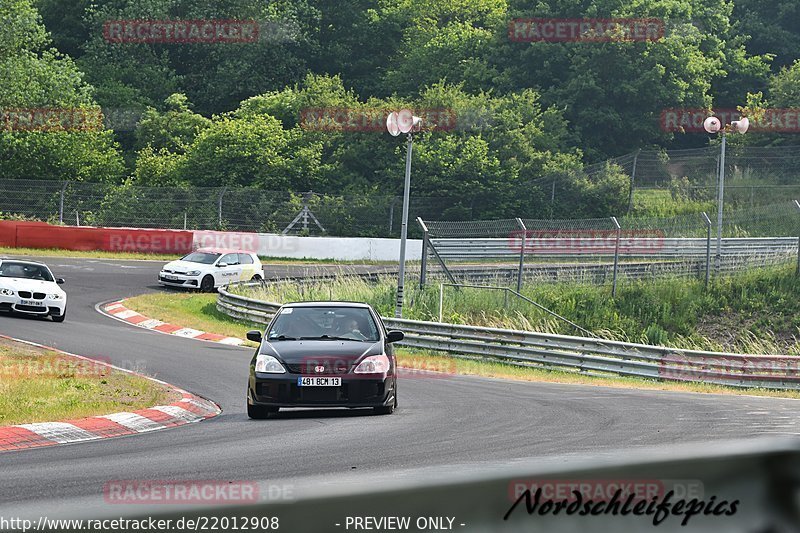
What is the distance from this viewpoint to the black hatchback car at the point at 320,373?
1236 cm

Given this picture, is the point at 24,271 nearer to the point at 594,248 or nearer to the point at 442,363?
the point at 442,363

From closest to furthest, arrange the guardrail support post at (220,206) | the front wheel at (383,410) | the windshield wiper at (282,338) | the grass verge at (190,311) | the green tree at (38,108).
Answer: the front wheel at (383,410)
the windshield wiper at (282,338)
the grass verge at (190,311)
the guardrail support post at (220,206)
the green tree at (38,108)

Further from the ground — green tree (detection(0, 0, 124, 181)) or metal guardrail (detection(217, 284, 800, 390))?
green tree (detection(0, 0, 124, 181))

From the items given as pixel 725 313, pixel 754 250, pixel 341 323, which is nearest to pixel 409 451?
pixel 341 323

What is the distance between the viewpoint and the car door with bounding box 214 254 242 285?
34.8 metres

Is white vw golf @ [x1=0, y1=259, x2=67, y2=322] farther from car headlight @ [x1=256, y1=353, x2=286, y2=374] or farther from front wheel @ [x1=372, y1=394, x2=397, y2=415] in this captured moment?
front wheel @ [x1=372, y1=394, x2=397, y2=415]

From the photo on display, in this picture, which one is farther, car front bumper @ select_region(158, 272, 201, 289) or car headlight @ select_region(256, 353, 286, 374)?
car front bumper @ select_region(158, 272, 201, 289)

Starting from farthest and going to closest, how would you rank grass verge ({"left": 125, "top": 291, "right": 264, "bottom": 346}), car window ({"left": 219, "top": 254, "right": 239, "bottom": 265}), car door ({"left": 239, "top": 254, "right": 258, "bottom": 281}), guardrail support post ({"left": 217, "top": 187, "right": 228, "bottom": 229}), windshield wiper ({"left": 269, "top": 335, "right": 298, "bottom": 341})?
guardrail support post ({"left": 217, "top": 187, "right": 228, "bottom": 229}) → car door ({"left": 239, "top": 254, "right": 258, "bottom": 281}) → car window ({"left": 219, "top": 254, "right": 239, "bottom": 265}) → grass verge ({"left": 125, "top": 291, "right": 264, "bottom": 346}) → windshield wiper ({"left": 269, "top": 335, "right": 298, "bottom": 341})

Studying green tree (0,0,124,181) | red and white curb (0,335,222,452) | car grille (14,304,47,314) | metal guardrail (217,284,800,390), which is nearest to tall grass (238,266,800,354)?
metal guardrail (217,284,800,390)

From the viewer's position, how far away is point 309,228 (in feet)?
152

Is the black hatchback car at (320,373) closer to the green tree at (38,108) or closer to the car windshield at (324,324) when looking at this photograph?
the car windshield at (324,324)

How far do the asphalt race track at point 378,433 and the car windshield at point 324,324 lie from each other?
36.6 inches

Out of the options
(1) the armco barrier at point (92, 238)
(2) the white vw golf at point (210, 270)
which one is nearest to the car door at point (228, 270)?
(2) the white vw golf at point (210, 270)

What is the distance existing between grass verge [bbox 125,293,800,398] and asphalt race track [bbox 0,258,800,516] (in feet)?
9.11
